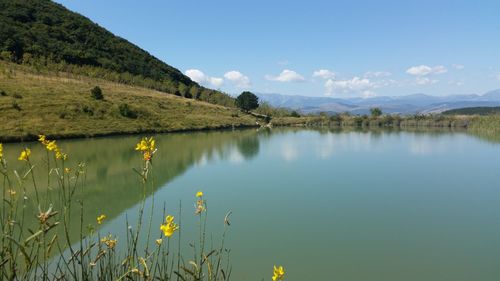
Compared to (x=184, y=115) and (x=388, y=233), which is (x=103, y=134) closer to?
(x=184, y=115)

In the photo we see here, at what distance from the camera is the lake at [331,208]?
7502 mm

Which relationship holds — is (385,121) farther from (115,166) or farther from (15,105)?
(115,166)

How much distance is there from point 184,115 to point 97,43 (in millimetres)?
43254

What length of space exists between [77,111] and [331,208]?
3095 centimetres

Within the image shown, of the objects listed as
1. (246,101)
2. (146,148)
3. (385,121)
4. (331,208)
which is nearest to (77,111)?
(331,208)

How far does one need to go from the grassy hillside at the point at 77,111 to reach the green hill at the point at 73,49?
5853mm

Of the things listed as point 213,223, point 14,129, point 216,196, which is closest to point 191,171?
point 216,196

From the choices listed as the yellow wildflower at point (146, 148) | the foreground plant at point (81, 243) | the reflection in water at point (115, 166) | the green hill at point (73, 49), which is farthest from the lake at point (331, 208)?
the green hill at point (73, 49)

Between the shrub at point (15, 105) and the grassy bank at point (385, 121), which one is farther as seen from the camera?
the grassy bank at point (385, 121)

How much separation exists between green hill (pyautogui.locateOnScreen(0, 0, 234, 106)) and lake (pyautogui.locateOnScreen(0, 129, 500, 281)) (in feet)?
139

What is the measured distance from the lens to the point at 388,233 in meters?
9.47

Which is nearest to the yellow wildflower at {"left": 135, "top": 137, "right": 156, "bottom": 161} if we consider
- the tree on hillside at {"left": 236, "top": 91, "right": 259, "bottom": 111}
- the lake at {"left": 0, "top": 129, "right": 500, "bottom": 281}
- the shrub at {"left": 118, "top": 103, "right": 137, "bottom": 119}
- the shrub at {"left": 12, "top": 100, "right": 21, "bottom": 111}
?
the lake at {"left": 0, "top": 129, "right": 500, "bottom": 281}

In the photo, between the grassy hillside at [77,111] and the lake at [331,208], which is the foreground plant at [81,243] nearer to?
the lake at [331,208]

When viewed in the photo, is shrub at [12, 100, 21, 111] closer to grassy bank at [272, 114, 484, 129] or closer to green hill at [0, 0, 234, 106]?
green hill at [0, 0, 234, 106]
